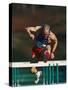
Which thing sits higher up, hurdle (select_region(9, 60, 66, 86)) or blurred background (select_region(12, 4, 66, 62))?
blurred background (select_region(12, 4, 66, 62))

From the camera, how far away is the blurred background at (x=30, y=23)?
4.74 ft

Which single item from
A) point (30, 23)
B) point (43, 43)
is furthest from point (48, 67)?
point (30, 23)

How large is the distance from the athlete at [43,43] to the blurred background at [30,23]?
0.07 feet

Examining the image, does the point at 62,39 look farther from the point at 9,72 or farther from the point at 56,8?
the point at 9,72

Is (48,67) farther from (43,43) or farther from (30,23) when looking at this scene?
(30,23)

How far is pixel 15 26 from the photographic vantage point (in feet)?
4.74

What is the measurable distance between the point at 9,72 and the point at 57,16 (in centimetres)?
38

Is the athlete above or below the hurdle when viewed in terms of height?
above

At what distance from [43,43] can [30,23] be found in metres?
0.12

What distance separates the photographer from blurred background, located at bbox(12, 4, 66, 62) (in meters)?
1.45

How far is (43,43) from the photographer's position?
4.92ft

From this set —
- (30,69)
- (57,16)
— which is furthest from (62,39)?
(30,69)

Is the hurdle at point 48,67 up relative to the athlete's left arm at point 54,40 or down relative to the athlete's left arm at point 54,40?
down

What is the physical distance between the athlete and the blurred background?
0.07ft
